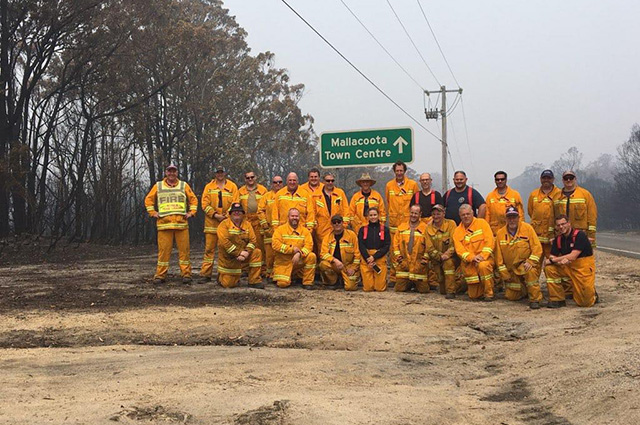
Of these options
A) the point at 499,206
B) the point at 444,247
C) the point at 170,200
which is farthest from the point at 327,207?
the point at 499,206

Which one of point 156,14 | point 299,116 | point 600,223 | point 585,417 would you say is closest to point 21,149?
point 156,14

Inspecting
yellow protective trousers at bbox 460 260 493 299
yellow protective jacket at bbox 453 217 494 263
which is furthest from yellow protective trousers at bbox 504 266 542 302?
yellow protective jacket at bbox 453 217 494 263

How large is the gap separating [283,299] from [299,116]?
1321 inches

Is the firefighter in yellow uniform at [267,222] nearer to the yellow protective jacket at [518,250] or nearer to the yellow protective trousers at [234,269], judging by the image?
the yellow protective trousers at [234,269]

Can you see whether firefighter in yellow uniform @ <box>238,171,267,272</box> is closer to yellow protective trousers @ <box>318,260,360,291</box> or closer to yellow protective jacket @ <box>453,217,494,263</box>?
yellow protective trousers @ <box>318,260,360,291</box>

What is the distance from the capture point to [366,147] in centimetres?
1351

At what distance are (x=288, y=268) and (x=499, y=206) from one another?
3819 mm

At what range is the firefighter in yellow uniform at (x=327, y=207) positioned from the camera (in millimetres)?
10656

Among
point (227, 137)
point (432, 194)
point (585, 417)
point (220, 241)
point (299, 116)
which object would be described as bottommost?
point (585, 417)

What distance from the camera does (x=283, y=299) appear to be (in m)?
8.79

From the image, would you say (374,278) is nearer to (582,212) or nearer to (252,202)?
(252,202)

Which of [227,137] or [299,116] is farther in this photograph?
[299,116]

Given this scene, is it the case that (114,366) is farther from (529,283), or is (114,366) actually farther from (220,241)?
(529,283)

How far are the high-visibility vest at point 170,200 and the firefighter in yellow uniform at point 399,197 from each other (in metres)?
3.77
